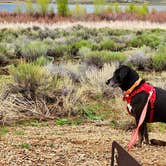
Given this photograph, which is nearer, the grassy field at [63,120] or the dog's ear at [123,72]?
the grassy field at [63,120]

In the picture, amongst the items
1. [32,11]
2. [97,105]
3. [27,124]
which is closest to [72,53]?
[97,105]

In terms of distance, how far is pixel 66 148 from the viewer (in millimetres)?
7625

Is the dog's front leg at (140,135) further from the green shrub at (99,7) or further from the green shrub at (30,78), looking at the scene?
the green shrub at (99,7)

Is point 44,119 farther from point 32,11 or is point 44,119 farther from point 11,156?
point 32,11

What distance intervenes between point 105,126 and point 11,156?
270 centimetres

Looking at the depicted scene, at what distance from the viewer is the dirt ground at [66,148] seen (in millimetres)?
7094

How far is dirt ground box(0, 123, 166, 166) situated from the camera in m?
7.09

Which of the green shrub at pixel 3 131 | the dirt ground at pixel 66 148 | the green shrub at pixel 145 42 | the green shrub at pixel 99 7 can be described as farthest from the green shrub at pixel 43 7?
the dirt ground at pixel 66 148

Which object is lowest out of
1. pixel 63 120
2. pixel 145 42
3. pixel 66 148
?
pixel 145 42

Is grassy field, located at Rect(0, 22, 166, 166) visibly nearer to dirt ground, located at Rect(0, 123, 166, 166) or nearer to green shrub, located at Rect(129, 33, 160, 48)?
dirt ground, located at Rect(0, 123, 166, 166)

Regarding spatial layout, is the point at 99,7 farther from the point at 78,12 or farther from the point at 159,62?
the point at 159,62

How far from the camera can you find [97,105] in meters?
11.3

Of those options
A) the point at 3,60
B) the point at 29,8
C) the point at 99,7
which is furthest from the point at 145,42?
the point at 99,7

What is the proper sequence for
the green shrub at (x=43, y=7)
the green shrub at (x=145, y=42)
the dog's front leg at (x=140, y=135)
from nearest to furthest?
the dog's front leg at (x=140, y=135), the green shrub at (x=145, y=42), the green shrub at (x=43, y=7)
